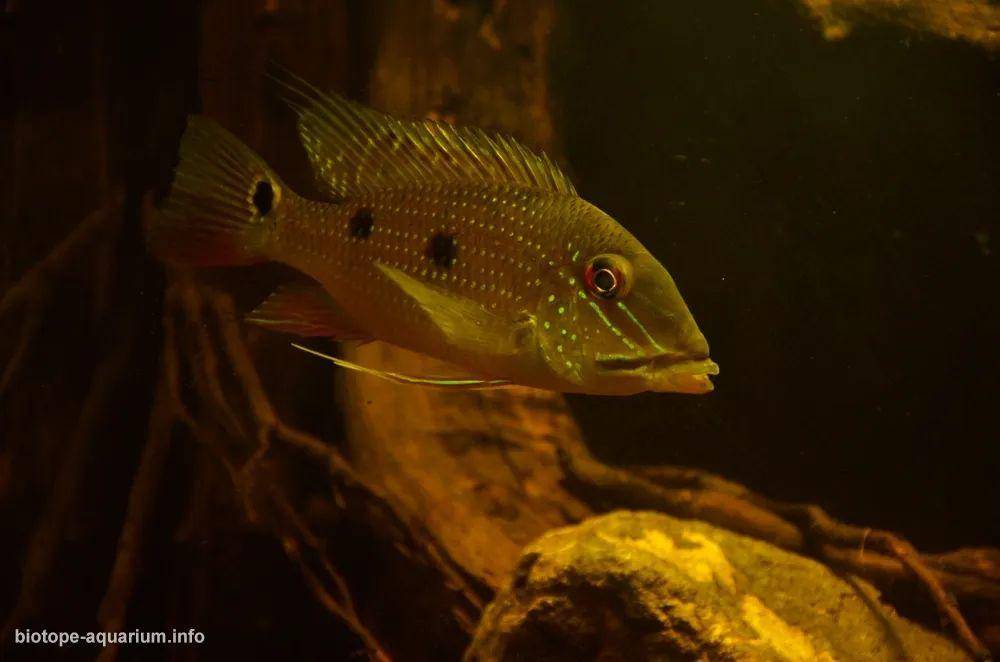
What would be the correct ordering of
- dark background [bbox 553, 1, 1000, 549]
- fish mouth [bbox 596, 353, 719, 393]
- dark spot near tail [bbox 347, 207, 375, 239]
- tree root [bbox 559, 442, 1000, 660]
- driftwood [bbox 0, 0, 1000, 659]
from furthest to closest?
dark background [bbox 553, 1, 1000, 549]
tree root [bbox 559, 442, 1000, 660]
driftwood [bbox 0, 0, 1000, 659]
dark spot near tail [bbox 347, 207, 375, 239]
fish mouth [bbox 596, 353, 719, 393]

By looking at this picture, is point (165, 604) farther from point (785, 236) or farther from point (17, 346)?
point (785, 236)

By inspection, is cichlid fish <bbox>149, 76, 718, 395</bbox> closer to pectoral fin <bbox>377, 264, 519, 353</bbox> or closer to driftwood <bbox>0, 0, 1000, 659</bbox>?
pectoral fin <bbox>377, 264, 519, 353</bbox>

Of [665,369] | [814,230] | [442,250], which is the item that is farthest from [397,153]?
[814,230]

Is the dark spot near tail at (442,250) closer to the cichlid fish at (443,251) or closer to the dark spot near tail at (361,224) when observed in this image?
the cichlid fish at (443,251)

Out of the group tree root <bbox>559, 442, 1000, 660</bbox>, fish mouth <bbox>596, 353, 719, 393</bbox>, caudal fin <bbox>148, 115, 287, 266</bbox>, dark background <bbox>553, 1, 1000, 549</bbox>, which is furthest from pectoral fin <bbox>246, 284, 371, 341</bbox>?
dark background <bbox>553, 1, 1000, 549</bbox>

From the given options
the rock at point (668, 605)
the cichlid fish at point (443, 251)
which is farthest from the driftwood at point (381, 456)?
the cichlid fish at point (443, 251)

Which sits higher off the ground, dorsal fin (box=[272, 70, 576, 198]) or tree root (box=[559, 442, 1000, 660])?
dorsal fin (box=[272, 70, 576, 198])

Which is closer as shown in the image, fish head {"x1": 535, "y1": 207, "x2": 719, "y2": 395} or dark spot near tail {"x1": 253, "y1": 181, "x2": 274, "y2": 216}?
fish head {"x1": 535, "y1": 207, "x2": 719, "y2": 395}

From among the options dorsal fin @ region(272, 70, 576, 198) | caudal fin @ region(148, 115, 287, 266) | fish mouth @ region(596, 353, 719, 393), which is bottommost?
fish mouth @ region(596, 353, 719, 393)
